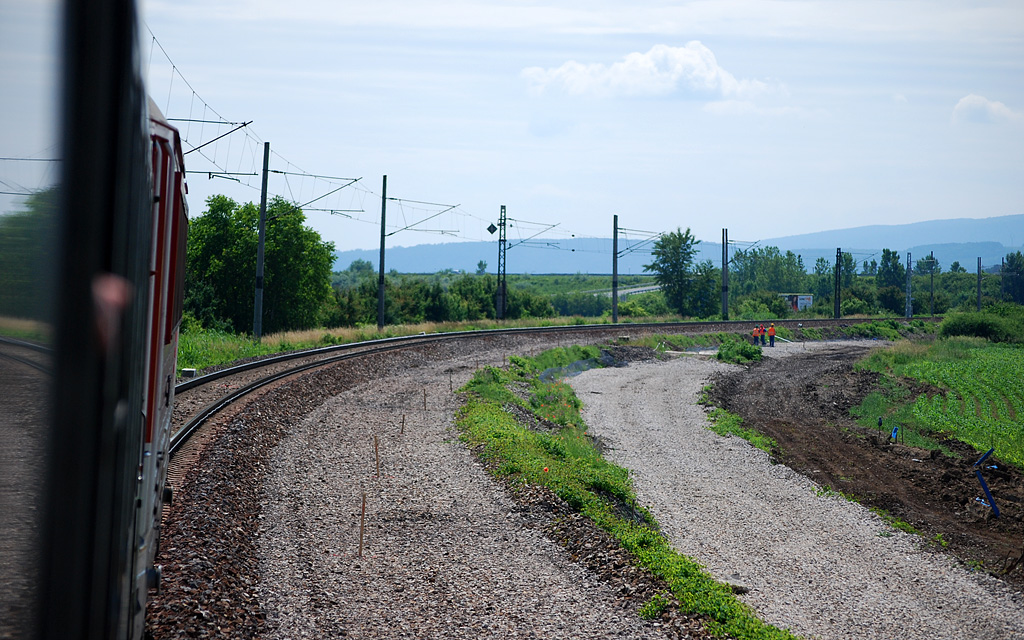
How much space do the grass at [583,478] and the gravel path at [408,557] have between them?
0.75 m

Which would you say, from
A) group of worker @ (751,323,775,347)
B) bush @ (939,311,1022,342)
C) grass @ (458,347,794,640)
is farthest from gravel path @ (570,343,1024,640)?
bush @ (939,311,1022,342)

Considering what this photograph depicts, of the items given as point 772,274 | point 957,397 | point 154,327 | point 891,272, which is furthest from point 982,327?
point 891,272

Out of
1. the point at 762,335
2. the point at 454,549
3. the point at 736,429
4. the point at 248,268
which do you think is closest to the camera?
the point at 454,549

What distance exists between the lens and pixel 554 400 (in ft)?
90.8

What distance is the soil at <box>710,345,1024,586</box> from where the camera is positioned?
15.6 m

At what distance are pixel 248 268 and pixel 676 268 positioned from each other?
166 ft

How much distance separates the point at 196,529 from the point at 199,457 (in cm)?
359

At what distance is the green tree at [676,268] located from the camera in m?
84.7

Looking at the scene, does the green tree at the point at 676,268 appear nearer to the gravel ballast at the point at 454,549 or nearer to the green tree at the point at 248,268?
the green tree at the point at 248,268

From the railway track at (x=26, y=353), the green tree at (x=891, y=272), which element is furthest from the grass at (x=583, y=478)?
the green tree at (x=891, y=272)

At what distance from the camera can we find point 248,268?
1876 inches

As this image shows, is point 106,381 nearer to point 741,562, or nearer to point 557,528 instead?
point 557,528

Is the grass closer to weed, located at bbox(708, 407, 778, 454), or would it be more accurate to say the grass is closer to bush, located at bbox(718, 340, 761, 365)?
weed, located at bbox(708, 407, 778, 454)

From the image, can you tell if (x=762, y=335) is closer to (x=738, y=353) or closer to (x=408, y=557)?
(x=738, y=353)
